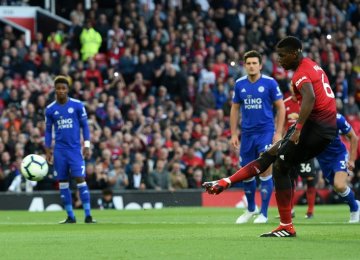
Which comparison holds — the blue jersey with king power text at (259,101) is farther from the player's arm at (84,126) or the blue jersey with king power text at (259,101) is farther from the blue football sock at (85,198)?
the blue football sock at (85,198)

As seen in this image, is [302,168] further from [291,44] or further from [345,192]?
[291,44]

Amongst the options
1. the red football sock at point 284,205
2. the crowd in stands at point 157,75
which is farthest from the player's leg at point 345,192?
the crowd in stands at point 157,75

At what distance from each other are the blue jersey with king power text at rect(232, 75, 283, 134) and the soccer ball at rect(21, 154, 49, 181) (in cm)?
332

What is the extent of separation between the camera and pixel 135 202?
931 inches

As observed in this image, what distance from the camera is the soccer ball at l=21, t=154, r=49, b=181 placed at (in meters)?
16.1

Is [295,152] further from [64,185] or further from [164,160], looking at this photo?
[164,160]

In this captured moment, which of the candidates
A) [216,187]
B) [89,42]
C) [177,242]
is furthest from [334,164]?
[89,42]

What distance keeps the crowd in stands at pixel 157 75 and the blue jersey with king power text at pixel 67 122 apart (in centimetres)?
619

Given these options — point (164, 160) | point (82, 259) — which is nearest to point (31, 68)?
point (164, 160)

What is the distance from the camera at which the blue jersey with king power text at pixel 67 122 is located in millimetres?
16469

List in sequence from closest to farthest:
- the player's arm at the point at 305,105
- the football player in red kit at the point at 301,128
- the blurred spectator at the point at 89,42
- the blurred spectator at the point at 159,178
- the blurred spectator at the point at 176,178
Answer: the player's arm at the point at 305,105 → the football player in red kit at the point at 301,128 → the blurred spectator at the point at 159,178 → the blurred spectator at the point at 176,178 → the blurred spectator at the point at 89,42

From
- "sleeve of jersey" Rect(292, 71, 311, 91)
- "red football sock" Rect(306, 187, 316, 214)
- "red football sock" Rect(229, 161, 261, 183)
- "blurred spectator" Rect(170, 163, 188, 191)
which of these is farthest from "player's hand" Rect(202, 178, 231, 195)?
"blurred spectator" Rect(170, 163, 188, 191)

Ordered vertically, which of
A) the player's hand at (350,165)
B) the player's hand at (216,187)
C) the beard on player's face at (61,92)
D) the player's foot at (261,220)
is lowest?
the player's foot at (261,220)

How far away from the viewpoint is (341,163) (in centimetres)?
1559
